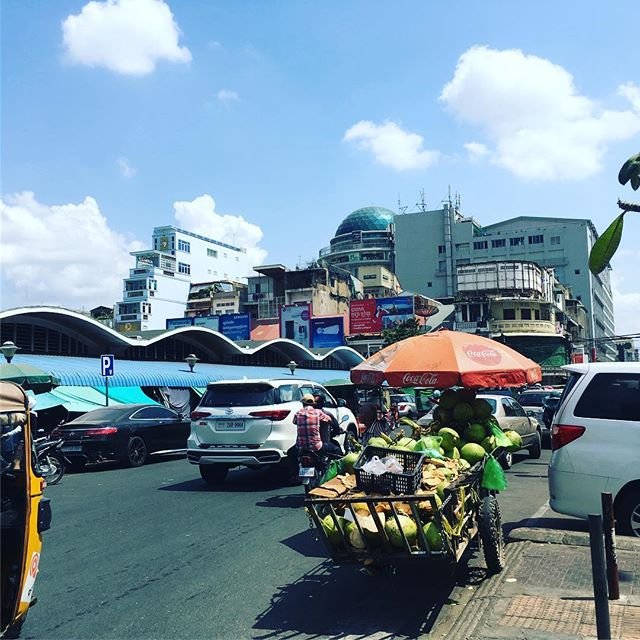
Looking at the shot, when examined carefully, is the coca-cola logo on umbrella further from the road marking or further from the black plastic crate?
the road marking

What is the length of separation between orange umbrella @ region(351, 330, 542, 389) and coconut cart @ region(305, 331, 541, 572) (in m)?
0.02

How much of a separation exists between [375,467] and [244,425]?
5.97 meters

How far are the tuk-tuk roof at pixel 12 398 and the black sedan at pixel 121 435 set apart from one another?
11074 millimetres

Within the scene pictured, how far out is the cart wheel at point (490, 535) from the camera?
6.00 meters

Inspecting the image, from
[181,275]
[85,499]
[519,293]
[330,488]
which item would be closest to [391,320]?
[519,293]


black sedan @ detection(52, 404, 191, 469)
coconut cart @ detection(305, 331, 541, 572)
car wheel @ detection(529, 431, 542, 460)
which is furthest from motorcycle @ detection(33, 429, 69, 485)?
car wheel @ detection(529, 431, 542, 460)

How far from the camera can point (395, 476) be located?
211 inches

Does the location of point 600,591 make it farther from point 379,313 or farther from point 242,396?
point 379,313

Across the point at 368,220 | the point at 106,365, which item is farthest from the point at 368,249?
the point at 106,365

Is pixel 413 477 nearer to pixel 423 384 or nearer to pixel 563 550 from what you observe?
pixel 423 384

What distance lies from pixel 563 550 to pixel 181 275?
115920mm

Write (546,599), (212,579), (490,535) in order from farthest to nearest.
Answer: (212,579) → (490,535) → (546,599)

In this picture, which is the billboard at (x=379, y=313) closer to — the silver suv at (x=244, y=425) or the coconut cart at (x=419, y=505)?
the silver suv at (x=244, y=425)

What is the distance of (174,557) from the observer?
702 cm
